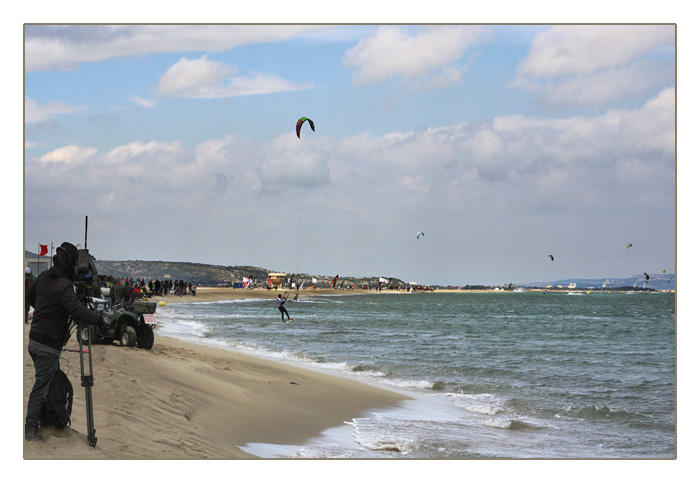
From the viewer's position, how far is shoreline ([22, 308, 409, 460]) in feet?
21.5

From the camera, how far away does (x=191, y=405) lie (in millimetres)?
9383

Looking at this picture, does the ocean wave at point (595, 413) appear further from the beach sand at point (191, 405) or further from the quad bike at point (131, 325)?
the quad bike at point (131, 325)

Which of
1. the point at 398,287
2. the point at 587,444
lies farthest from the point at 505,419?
the point at 398,287

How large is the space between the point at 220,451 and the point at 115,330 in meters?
7.08

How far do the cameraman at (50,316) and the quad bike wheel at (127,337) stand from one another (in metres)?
7.91

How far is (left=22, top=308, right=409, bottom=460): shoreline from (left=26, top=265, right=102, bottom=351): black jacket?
26.9 inches

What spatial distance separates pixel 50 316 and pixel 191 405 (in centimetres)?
392

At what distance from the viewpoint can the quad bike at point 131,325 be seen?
13.4 metres

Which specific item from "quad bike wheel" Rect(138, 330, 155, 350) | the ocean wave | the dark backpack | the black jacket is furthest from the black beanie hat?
the ocean wave

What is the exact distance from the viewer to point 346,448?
8.52m

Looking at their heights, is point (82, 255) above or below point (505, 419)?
above

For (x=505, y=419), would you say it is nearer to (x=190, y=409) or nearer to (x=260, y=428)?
(x=260, y=428)

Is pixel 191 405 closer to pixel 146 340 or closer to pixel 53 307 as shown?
pixel 53 307

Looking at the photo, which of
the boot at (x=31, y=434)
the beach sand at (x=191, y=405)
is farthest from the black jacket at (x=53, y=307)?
the boot at (x=31, y=434)
